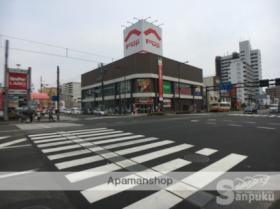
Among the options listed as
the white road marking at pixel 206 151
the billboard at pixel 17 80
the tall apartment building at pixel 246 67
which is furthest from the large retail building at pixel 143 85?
the tall apartment building at pixel 246 67

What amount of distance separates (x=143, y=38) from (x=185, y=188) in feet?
176

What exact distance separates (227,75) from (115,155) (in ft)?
435

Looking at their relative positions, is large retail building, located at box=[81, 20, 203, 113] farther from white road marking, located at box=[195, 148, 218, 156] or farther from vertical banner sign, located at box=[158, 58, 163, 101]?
white road marking, located at box=[195, 148, 218, 156]

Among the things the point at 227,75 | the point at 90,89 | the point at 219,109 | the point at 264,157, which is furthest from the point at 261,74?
the point at 264,157

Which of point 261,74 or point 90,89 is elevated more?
point 261,74

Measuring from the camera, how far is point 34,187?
3.96 meters

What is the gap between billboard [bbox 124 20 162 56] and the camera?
5297 cm

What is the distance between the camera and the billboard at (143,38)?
5297 centimetres

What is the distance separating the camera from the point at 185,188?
12.6 feet

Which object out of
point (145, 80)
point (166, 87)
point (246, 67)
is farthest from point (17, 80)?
point (246, 67)

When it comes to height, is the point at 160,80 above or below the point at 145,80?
above

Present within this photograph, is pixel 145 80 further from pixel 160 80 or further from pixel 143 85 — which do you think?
pixel 160 80

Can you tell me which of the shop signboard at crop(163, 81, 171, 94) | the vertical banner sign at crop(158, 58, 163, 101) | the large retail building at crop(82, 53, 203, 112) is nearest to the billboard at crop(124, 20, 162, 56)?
the large retail building at crop(82, 53, 203, 112)

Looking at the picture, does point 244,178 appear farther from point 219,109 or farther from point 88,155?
point 219,109
